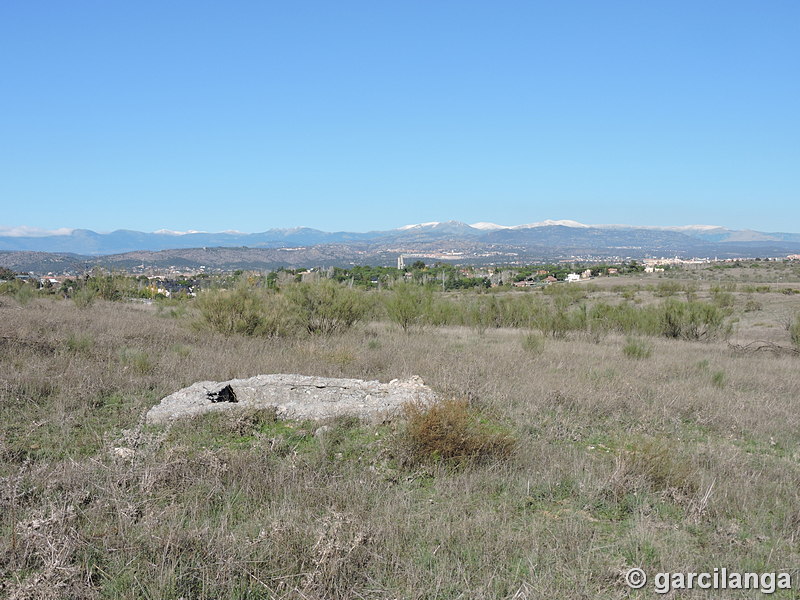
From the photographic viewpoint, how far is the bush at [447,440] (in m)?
5.62

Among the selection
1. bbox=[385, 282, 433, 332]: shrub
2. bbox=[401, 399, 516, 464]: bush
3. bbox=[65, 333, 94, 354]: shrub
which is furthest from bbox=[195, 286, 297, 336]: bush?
bbox=[401, 399, 516, 464]: bush

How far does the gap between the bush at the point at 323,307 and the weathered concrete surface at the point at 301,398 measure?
8.67 metres

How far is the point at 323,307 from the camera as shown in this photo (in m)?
17.6

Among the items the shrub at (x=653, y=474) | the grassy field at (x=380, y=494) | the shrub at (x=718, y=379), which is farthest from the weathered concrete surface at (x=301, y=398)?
the shrub at (x=718, y=379)

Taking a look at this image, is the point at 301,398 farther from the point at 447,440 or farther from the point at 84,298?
the point at 84,298

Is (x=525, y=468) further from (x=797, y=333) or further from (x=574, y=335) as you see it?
(x=797, y=333)

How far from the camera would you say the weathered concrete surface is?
6.98 metres

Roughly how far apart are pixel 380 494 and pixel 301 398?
3668 millimetres

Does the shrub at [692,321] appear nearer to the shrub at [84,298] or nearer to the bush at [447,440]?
the bush at [447,440]

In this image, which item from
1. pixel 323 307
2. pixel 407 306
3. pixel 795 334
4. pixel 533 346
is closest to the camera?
pixel 533 346

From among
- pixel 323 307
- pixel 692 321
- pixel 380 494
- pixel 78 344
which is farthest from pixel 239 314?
pixel 692 321

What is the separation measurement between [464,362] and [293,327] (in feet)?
21.9

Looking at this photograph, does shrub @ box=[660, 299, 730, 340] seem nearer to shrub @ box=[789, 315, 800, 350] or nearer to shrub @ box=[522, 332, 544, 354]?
shrub @ box=[789, 315, 800, 350]

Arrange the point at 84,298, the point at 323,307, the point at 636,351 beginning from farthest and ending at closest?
the point at 84,298 → the point at 323,307 → the point at 636,351
